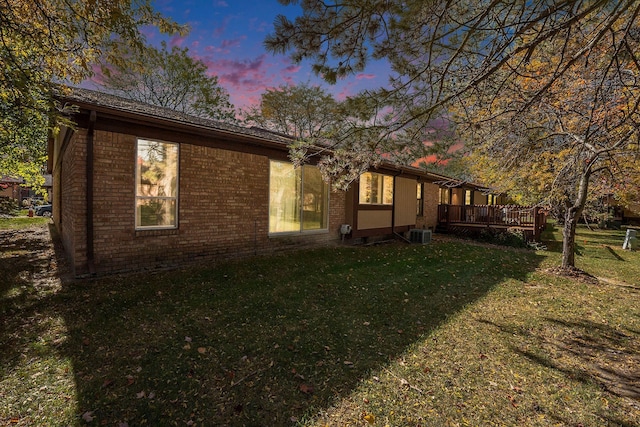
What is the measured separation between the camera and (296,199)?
9055 millimetres

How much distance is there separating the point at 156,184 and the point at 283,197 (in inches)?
134

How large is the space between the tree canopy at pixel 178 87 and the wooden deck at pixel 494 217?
19.7 metres

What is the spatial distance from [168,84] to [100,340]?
78.5 feet

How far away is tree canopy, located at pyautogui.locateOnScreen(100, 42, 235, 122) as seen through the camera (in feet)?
68.2

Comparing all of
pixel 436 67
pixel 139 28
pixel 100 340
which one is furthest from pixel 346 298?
pixel 139 28

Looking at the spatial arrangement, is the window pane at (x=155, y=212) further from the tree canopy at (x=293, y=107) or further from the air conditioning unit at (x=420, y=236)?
the tree canopy at (x=293, y=107)

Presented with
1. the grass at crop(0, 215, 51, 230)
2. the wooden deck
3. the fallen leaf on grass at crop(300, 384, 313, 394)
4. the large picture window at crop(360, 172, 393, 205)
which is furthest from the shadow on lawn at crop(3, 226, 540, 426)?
the grass at crop(0, 215, 51, 230)

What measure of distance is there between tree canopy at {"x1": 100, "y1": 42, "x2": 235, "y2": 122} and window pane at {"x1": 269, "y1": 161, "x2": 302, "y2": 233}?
56.1 feet

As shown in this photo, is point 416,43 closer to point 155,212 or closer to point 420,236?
point 155,212

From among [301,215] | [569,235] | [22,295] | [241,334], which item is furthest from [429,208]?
[22,295]

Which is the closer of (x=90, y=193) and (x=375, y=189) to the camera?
(x=90, y=193)

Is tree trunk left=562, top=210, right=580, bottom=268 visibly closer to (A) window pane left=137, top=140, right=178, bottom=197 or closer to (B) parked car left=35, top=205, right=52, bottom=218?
(A) window pane left=137, top=140, right=178, bottom=197

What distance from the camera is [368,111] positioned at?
416cm

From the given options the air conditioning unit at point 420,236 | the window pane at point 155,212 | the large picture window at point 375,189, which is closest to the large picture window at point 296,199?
the large picture window at point 375,189
